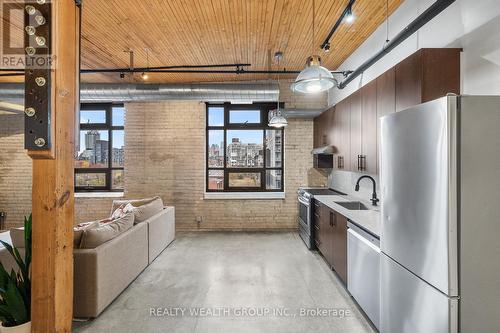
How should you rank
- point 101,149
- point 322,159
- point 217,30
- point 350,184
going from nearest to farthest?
point 217,30, point 350,184, point 322,159, point 101,149

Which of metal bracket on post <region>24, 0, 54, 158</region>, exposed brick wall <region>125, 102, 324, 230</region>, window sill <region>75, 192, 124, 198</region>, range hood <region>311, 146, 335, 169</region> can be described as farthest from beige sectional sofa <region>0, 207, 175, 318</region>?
range hood <region>311, 146, 335, 169</region>

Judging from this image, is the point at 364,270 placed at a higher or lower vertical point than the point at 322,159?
lower

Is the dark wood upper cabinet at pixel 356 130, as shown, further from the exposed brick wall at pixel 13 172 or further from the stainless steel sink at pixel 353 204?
the exposed brick wall at pixel 13 172

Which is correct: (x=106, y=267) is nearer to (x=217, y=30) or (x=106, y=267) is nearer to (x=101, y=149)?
(x=217, y=30)

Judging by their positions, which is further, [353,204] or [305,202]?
[305,202]

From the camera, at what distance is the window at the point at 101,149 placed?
6.18m

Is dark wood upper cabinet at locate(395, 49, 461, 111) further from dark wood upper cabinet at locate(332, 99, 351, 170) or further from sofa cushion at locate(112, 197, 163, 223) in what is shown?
sofa cushion at locate(112, 197, 163, 223)

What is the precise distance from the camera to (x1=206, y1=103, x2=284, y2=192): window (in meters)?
6.04

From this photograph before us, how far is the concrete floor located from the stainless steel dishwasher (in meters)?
0.22

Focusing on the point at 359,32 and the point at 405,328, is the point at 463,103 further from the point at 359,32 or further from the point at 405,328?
the point at 359,32

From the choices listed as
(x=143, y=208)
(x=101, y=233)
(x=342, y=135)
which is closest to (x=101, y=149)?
(x=143, y=208)

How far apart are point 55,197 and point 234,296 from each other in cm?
216

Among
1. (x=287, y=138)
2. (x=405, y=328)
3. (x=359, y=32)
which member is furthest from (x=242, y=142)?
(x=405, y=328)

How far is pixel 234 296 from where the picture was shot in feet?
9.67
